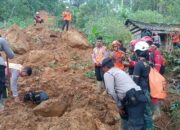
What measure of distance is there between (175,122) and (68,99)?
2.29 metres

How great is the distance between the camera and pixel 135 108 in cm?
458

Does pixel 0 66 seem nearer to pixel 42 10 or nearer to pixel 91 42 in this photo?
pixel 91 42

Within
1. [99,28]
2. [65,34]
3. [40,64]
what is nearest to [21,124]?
[40,64]

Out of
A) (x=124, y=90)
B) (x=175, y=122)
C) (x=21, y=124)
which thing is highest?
(x=124, y=90)

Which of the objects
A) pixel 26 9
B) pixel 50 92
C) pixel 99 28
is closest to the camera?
pixel 50 92

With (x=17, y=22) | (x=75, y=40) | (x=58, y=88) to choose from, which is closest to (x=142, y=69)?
(x=58, y=88)

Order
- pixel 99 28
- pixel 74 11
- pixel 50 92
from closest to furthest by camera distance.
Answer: pixel 50 92, pixel 99 28, pixel 74 11

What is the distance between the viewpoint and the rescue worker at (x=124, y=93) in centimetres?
445

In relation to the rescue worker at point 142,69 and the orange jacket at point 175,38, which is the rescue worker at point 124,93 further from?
the orange jacket at point 175,38

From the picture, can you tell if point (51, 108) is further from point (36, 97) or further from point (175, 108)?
point (175, 108)

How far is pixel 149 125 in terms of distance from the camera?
4.89 meters

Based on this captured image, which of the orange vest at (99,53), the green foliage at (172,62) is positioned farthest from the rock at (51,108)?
the green foliage at (172,62)

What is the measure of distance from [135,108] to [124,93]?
0.93 ft

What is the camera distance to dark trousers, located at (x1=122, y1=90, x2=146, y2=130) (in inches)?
177
